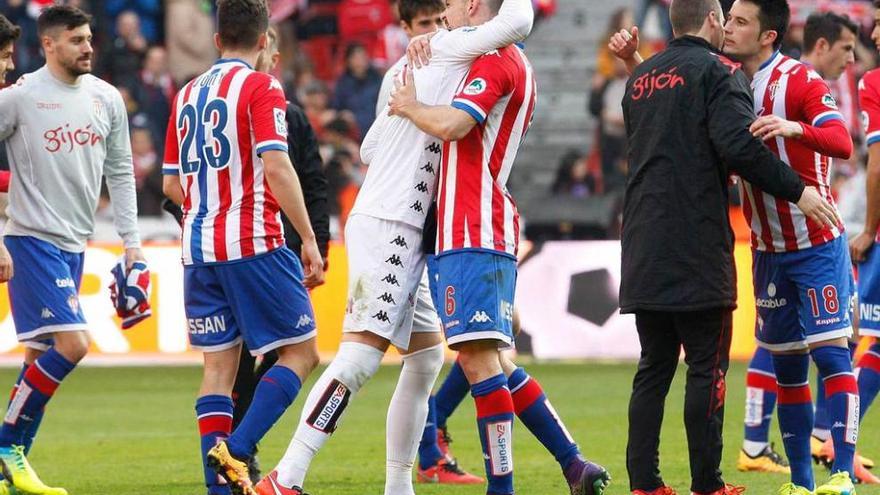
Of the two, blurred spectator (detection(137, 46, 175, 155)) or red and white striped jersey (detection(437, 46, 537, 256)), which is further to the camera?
blurred spectator (detection(137, 46, 175, 155))

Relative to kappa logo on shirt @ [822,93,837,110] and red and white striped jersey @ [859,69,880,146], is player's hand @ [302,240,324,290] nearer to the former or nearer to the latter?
kappa logo on shirt @ [822,93,837,110]

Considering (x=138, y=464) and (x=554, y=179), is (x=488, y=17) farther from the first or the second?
(x=554, y=179)

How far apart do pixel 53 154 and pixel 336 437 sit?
129 inches

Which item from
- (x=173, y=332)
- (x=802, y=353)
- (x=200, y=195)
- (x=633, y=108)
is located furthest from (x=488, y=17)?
(x=173, y=332)

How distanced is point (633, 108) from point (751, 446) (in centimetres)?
284

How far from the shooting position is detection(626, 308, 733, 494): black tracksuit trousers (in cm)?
662

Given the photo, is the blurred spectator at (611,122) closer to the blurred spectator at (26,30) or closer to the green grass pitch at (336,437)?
the green grass pitch at (336,437)

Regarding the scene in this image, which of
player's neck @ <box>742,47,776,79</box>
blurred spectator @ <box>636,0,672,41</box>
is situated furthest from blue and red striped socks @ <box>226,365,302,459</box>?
blurred spectator @ <box>636,0,672,41</box>

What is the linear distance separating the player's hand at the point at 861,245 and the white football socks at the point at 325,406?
2.96 metres

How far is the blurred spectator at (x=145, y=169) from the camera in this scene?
1895 cm

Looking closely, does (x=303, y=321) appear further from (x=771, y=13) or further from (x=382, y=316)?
(x=771, y=13)

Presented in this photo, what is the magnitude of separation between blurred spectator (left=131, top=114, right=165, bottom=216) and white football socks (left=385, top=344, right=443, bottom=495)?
11951 mm

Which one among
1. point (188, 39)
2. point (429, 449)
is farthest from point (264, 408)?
point (188, 39)

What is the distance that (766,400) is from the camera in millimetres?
8922
